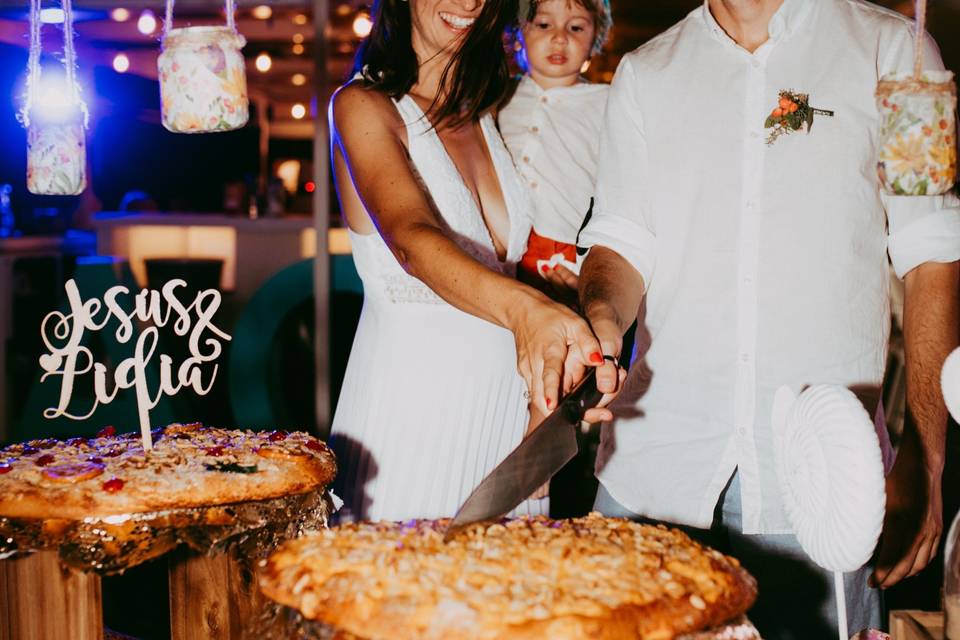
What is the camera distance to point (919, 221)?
5.93 ft

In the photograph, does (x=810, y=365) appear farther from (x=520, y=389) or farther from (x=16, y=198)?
(x=16, y=198)

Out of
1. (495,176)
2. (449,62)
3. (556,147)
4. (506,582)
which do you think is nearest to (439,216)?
(495,176)

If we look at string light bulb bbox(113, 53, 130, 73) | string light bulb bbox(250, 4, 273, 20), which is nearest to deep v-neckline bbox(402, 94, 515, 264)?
string light bulb bbox(250, 4, 273, 20)

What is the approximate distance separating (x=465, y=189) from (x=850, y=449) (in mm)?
1292

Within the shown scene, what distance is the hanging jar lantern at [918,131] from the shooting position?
1312 millimetres

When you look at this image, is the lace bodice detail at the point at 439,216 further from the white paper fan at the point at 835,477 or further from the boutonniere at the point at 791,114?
the white paper fan at the point at 835,477

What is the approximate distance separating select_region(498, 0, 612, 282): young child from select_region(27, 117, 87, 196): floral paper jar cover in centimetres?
111

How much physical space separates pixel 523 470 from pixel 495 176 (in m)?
1.28

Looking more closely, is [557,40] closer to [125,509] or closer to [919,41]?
[919,41]

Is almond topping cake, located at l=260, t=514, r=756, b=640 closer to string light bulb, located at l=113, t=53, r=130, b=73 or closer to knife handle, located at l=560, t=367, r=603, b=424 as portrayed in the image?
knife handle, located at l=560, t=367, r=603, b=424

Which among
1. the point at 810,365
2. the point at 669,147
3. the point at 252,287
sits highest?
the point at 669,147

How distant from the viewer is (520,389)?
7.71 feet

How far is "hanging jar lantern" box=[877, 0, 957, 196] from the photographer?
4.31ft

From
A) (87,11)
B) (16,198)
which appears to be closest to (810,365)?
(87,11)
